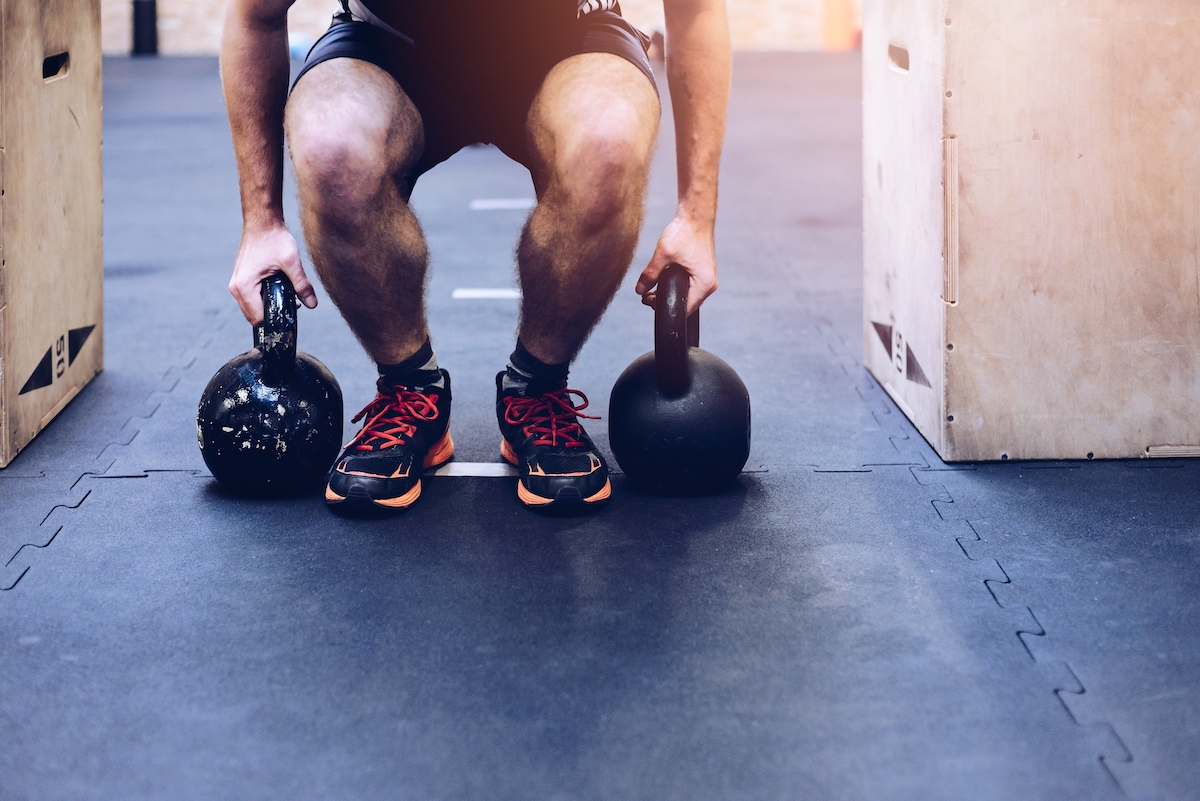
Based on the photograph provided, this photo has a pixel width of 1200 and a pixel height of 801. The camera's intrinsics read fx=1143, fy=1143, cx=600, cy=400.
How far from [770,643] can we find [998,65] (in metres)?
0.94

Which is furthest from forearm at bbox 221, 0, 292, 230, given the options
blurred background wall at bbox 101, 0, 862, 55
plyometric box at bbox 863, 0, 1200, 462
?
blurred background wall at bbox 101, 0, 862, 55

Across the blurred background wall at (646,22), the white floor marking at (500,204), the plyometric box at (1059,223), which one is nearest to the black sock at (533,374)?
the plyometric box at (1059,223)

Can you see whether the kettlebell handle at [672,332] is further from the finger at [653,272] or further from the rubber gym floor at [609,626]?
the rubber gym floor at [609,626]

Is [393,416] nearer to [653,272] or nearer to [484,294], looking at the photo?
[653,272]

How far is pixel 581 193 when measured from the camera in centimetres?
156

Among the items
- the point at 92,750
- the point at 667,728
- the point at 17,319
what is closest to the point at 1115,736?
the point at 667,728

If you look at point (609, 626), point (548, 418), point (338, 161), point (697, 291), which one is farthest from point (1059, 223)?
point (338, 161)

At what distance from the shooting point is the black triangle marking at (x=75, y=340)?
80.8 inches

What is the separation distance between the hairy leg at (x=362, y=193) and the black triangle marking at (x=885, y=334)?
882mm

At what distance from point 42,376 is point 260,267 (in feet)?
1.97

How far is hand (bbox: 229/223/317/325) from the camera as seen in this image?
5.17 ft

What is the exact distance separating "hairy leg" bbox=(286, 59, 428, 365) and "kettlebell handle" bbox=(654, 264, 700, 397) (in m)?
0.36

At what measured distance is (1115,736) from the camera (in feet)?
3.52

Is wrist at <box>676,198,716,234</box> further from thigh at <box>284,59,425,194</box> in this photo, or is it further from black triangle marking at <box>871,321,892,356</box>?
black triangle marking at <box>871,321,892,356</box>
